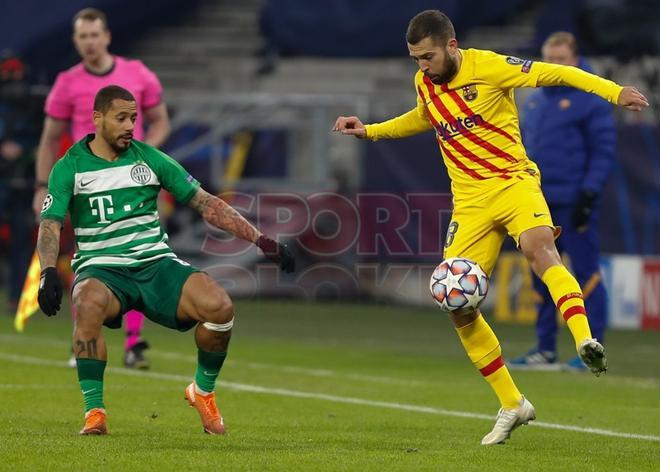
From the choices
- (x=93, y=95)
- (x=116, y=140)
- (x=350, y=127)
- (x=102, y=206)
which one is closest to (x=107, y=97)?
(x=116, y=140)

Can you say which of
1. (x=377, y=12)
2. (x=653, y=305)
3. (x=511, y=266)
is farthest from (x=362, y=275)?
(x=377, y=12)

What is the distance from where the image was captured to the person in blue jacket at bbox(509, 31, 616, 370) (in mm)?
A: 11977

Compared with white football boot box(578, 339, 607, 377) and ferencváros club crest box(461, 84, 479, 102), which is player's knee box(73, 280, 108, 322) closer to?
ferencváros club crest box(461, 84, 479, 102)

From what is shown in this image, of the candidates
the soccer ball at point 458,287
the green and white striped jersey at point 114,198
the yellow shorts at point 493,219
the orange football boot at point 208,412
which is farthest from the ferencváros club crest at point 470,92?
the orange football boot at point 208,412

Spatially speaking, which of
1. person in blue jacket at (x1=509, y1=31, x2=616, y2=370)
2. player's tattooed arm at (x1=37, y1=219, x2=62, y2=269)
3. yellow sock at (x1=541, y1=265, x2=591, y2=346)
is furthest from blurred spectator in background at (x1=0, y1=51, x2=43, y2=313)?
yellow sock at (x1=541, y1=265, x2=591, y2=346)

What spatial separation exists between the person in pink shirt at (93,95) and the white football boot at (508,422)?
4101 mm

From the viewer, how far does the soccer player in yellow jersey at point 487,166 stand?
789cm

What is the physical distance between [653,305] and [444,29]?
30.7 feet

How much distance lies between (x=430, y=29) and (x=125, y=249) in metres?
1.88

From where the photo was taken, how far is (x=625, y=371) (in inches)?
487

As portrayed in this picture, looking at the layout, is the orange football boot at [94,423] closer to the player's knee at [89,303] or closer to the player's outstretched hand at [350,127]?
the player's knee at [89,303]

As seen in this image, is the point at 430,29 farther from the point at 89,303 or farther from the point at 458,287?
the point at 89,303

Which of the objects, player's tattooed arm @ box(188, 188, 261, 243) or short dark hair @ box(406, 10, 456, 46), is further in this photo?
player's tattooed arm @ box(188, 188, 261, 243)

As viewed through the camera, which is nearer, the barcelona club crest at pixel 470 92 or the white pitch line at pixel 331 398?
the barcelona club crest at pixel 470 92
